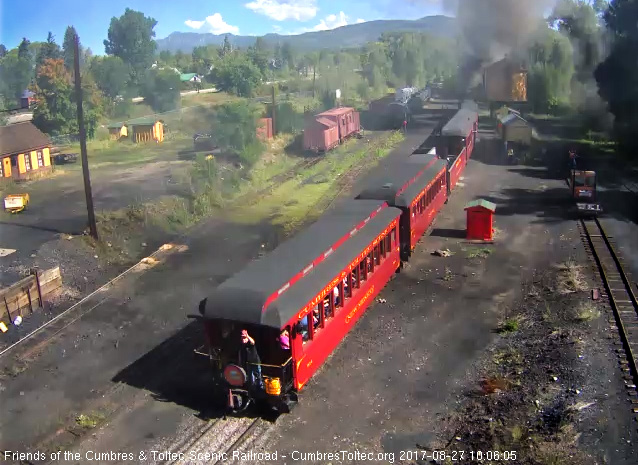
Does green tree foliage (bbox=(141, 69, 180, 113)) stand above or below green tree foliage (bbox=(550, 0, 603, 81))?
below

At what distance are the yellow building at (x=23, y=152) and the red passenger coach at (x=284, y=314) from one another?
27796mm

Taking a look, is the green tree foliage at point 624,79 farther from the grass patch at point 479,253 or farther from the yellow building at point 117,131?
the yellow building at point 117,131

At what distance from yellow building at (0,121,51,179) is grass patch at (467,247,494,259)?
28.1 m

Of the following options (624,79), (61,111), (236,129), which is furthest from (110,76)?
(624,79)

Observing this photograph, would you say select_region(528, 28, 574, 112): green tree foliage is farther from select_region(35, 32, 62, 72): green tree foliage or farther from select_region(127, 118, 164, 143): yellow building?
select_region(35, 32, 62, 72): green tree foliage

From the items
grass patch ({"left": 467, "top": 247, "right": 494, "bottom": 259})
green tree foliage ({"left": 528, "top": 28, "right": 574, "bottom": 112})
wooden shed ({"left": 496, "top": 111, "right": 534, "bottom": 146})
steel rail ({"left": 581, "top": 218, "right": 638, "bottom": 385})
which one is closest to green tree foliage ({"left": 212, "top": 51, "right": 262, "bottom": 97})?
green tree foliage ({"left": 528, "top": 28, "right": 574, "bottom": 112})

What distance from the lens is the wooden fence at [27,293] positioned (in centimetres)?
1795

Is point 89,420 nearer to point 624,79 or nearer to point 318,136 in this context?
point 318,136

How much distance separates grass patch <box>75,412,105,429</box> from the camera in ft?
41.4

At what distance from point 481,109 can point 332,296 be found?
204 feet

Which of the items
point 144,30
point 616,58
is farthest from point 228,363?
point 144,30

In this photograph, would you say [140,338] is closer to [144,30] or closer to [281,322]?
[281,322]

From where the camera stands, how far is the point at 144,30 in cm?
9681

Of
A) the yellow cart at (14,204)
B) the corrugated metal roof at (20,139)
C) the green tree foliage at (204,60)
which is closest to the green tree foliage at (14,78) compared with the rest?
the green tree foliage at (204,60)
